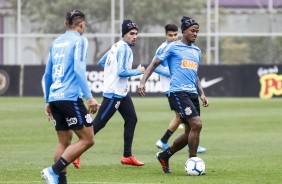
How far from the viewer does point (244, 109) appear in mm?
27328

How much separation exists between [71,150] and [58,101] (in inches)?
23.2

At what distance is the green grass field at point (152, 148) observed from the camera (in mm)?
12391

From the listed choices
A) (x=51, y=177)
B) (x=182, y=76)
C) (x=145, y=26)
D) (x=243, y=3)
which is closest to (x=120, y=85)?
(x=182, y=76)

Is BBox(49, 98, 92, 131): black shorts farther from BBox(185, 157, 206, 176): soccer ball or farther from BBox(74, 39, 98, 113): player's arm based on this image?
BBox(185, 157, 206, 176): soccer ball

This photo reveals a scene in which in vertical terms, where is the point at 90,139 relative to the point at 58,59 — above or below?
below

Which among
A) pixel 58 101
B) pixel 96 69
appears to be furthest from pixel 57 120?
pixel 96 69

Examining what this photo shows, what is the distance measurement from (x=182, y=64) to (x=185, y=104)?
0.60 m

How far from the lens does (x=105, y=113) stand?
14258 mm

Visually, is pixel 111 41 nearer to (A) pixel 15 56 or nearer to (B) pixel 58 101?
(A) pixel 15 56

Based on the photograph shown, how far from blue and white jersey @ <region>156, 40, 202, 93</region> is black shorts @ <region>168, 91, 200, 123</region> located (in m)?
0.07

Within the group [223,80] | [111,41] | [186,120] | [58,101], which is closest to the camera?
[58,101]

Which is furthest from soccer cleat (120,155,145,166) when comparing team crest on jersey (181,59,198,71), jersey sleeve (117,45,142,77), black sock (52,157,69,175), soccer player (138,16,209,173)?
black sock (52,157,69,175)

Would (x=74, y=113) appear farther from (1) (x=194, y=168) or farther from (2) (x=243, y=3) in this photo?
(2) (x=243, y=3)

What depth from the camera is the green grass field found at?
1239 centimetres
